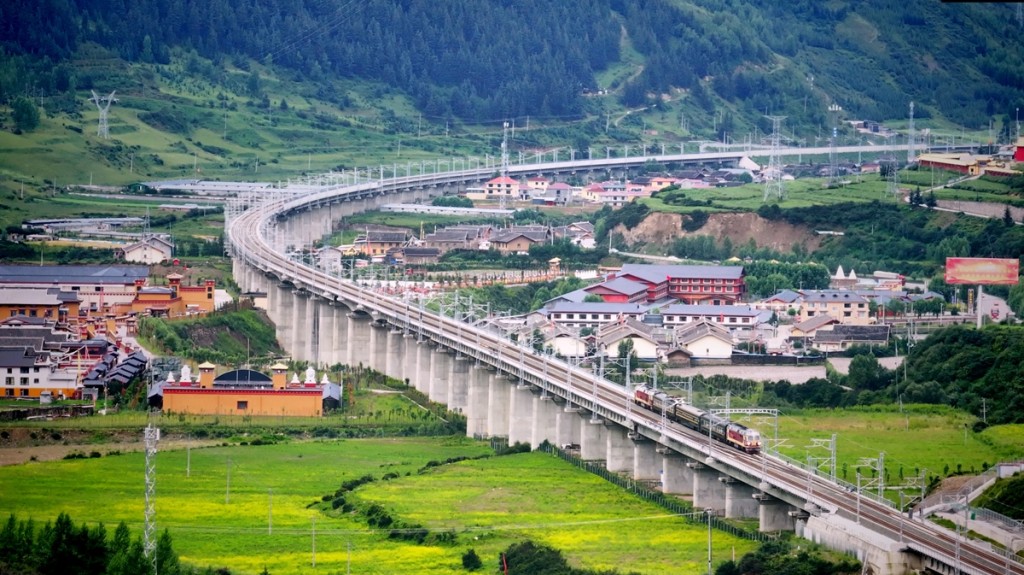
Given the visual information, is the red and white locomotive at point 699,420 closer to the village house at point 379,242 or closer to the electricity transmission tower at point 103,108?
the village house at point 379,242

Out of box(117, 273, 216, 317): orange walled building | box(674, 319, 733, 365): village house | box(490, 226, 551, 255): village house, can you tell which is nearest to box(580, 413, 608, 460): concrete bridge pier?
box(674, 319, 733, 365): village house

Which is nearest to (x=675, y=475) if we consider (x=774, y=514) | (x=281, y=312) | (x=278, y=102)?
(x=774, y=514)

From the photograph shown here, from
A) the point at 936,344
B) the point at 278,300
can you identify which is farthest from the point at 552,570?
the point at 278,300

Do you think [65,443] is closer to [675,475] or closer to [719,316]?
[675,475]

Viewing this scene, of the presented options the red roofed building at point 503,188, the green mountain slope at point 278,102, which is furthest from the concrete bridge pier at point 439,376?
the red roofed building at point 503,188

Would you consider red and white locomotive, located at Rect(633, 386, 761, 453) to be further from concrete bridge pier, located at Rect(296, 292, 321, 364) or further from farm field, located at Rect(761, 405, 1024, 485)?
concrete bridge pier, located at Rect(296, 292, 321, 364)

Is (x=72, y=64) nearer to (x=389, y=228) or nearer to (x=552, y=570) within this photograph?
(x=389, y=228)

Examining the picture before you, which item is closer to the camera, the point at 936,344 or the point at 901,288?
the point at 936,344
